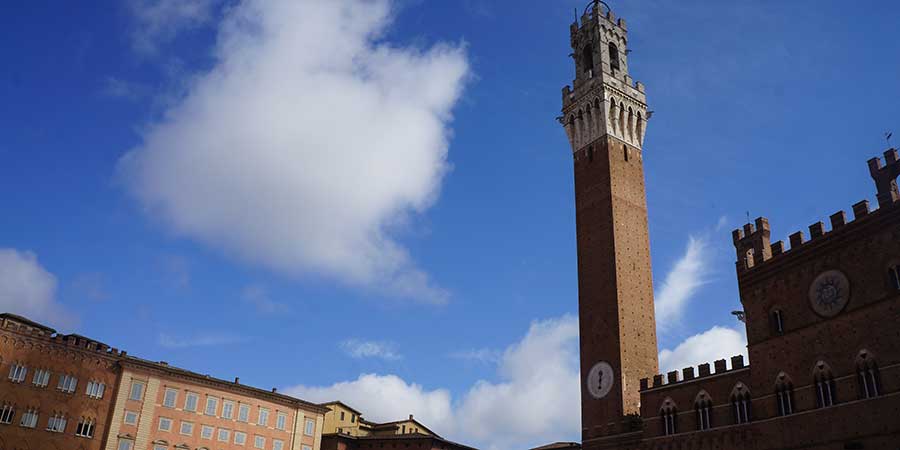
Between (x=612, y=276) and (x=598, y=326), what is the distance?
345cm

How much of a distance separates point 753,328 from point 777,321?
4.64 feet

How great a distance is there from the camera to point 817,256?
34438mm

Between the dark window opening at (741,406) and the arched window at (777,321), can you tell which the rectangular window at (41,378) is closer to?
the dark window opening at (741,406)

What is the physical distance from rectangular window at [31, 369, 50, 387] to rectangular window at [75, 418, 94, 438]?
141 inches

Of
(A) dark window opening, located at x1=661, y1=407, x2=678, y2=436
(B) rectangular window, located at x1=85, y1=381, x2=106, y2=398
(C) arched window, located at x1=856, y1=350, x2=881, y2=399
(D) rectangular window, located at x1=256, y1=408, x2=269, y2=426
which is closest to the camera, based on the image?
(C) arched window, located at x1=856, y1=350, x2=881, y2=399

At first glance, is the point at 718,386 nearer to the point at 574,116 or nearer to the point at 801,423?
the point at 801,423

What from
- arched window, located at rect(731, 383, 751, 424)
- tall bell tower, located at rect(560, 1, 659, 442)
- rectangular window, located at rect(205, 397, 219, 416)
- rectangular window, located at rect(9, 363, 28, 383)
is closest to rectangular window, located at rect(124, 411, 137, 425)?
rectangular window, located at rect(205, 397, 219, 416)

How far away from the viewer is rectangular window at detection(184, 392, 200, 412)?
2144 inches

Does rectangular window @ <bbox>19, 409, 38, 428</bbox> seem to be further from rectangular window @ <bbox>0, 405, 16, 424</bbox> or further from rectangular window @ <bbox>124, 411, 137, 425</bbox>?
rectangular window @ <bbox>124, 411, 137, 425</bbox>

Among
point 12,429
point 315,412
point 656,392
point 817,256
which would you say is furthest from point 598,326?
point 12,429

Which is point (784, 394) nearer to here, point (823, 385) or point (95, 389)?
point (823, 385)

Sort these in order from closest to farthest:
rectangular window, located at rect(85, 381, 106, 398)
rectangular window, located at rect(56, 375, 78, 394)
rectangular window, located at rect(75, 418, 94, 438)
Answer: rectangular window, located at rect(56, 375, 78, 394) → rectangular window, located at rect(75, 418, 94, 438) → rectangular window, located at rect(85, 381, 106, 398)

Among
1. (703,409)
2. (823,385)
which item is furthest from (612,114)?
(823,385)

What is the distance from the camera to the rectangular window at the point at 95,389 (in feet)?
162
